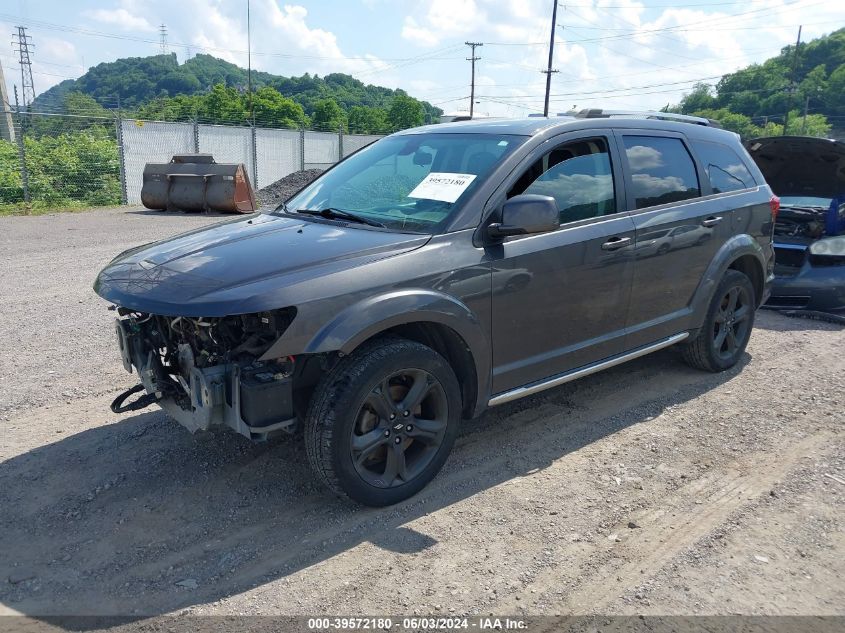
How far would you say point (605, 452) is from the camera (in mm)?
4262

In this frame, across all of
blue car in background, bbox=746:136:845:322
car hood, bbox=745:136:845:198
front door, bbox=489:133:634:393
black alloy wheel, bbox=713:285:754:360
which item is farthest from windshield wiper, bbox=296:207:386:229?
car hood, bbox=745:136:845:198

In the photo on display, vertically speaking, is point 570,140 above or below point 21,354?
above

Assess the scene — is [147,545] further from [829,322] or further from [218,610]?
[829,322]

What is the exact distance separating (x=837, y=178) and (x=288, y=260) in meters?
7.47

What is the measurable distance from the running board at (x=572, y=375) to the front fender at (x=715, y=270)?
0.65 feet

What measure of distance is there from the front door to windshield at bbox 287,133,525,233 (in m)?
0.28

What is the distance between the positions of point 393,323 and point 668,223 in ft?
8.00

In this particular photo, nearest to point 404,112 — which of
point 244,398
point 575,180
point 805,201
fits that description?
point 805,201

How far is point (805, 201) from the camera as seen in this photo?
8266 mm

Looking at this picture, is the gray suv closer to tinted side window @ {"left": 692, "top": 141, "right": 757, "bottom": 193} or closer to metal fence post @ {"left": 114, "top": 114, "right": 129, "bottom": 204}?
tinted side window @ {"left": 692, "top": 141, "right": 757, "bottom": 193}

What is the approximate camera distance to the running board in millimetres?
4020

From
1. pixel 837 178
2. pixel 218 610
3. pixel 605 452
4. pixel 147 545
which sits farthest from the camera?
pixel 837 178

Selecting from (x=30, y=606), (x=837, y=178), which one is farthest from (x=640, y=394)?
(x=837, y=178)

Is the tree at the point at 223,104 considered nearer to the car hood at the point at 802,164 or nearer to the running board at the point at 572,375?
the car hood at the point at 802,164
